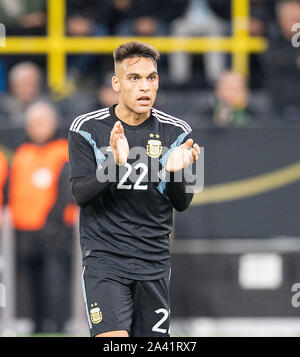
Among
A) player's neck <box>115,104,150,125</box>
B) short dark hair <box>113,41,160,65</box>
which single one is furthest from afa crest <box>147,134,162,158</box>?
short dark hair <box>113,41,160,65</box>

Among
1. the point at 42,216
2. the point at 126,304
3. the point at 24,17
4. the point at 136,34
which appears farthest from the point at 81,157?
the point at 24,17

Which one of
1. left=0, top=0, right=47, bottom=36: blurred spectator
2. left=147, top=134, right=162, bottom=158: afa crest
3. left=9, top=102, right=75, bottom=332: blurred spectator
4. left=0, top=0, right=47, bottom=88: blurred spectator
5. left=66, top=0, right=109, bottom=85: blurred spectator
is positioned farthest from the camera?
left=66, top=0, right=109, bottom=85: blurred spectator

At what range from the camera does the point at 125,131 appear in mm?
6180

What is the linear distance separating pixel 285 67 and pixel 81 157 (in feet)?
17.5

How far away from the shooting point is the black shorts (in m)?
6.05

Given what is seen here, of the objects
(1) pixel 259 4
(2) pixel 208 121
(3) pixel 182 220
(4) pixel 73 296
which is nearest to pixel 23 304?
(4) pixel 73 296

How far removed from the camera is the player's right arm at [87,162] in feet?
19.2

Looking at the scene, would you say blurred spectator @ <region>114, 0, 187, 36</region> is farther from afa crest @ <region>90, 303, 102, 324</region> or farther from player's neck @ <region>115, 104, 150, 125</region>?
afa crest @ <region>90, 303, 102, 324</region>

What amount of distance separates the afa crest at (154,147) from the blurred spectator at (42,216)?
428 centimetres

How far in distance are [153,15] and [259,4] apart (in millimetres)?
1310

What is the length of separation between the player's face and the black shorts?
39.8 inches

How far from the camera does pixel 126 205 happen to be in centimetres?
614

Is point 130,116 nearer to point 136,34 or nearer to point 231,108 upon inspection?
point 231,108

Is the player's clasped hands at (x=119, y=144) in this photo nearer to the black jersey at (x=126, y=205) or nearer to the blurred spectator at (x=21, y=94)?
the black jersey at (x=126, y=205)
